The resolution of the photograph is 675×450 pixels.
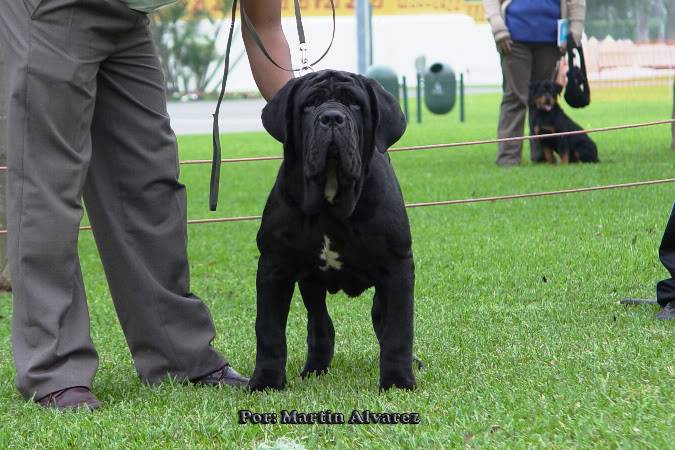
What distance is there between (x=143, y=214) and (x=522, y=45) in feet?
28.3

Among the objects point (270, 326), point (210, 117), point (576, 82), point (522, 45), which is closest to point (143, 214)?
point (270, 326)

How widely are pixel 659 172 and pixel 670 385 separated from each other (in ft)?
24.2

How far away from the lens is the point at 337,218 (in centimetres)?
363

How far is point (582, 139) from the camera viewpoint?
1202cm

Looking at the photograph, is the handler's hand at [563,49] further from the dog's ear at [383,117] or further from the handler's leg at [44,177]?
the handler's leg at [44,177]

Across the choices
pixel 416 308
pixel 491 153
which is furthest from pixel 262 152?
pixel 416 308

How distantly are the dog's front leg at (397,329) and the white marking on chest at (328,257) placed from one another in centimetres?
16

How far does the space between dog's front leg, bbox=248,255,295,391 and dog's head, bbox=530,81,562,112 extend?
871 centimetres

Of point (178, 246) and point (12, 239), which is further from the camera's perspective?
point (178, 246)

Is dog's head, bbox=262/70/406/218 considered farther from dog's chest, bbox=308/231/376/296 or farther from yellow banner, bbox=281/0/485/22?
yellow banner, bbox=281/0/485/22

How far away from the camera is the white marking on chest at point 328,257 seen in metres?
3.67

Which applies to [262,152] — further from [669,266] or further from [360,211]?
[360,211]

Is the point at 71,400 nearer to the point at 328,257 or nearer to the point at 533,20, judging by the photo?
the point at 328,257

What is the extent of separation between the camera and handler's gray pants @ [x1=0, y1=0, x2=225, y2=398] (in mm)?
3652
